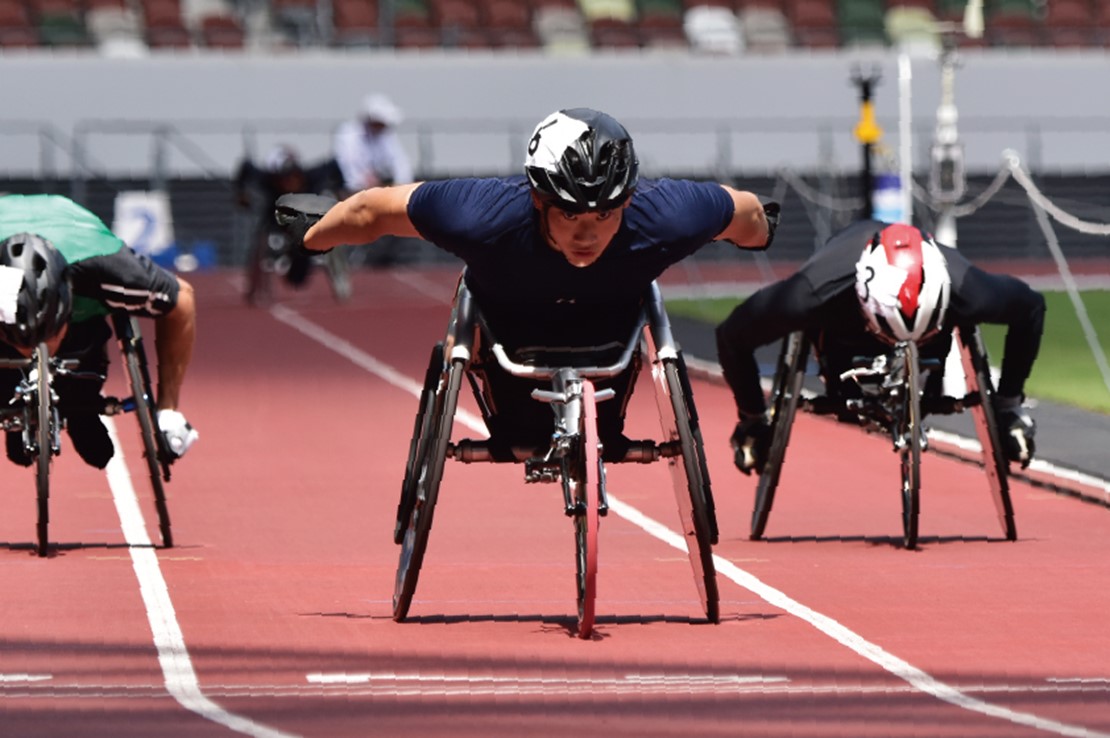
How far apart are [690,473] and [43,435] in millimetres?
3556

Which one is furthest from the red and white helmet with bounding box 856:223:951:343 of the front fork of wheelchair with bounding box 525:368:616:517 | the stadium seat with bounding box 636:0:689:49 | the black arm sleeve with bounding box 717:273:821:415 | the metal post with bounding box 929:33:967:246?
the stadium seat with bounding box 636:0:689:49

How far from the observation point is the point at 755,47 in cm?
4319

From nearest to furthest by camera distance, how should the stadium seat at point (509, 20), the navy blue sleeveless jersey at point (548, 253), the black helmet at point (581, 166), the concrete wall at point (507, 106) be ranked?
the black helmet at point (581, 166), the navy blue sleeveless jersey at point (548, 253), the concrete wall at point (507, 106), the stadium seat at point (509, 20)

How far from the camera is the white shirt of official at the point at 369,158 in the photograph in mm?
32812

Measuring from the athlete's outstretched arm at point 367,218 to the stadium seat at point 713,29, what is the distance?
33.2 meters

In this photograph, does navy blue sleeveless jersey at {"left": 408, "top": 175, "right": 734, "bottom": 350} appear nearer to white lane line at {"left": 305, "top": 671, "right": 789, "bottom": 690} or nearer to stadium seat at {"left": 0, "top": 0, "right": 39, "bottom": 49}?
white lane line at {"left": 305, "top": 671, "right": 789, "bottom": 690}

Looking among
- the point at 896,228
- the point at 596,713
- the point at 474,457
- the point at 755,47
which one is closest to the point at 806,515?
the point at 896,228

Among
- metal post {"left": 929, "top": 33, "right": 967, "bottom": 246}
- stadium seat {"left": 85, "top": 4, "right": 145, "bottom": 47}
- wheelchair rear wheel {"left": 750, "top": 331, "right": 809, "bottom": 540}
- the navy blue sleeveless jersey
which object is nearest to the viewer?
the navy blue sleeveless jersey

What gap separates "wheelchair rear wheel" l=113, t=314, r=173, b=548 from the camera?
12531 mm

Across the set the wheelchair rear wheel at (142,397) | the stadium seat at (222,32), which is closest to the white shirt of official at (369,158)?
the stadium seat at (222,32)

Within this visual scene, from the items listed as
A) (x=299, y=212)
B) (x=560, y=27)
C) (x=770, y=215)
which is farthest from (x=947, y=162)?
(x=560, y=27)

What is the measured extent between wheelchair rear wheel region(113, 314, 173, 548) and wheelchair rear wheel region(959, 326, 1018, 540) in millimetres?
3559

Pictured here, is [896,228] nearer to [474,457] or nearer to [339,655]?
[474,457]

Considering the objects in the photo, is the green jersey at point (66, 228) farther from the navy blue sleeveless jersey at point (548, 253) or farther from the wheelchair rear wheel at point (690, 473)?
the wheelchair rear wheel at point (690, 473)
